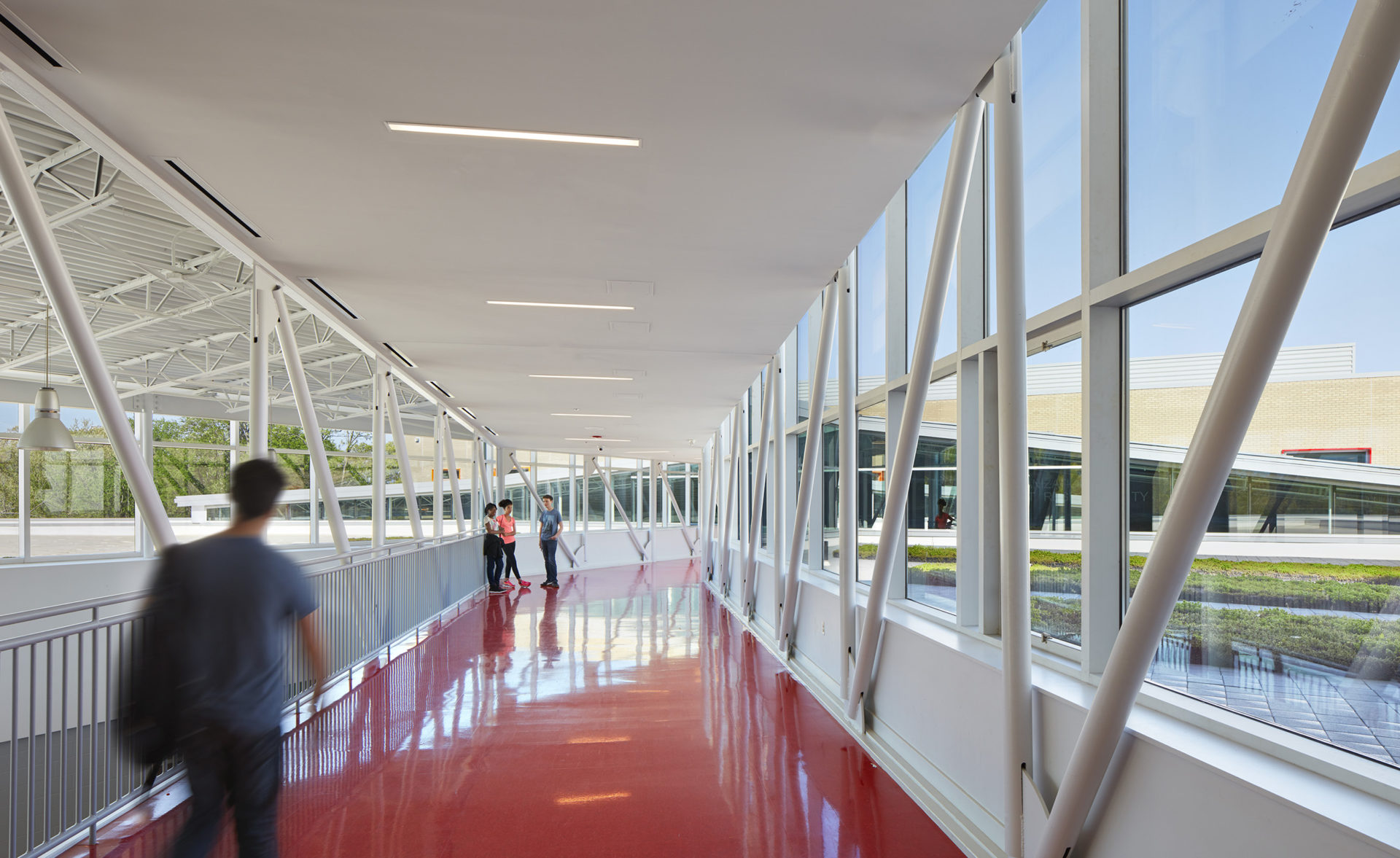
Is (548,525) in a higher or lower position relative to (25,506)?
lower

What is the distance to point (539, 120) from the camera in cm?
358

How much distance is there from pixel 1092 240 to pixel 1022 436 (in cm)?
93

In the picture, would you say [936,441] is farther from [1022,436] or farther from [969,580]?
[1022,436]

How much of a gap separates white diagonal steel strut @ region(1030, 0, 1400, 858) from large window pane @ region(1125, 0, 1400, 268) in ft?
1.51

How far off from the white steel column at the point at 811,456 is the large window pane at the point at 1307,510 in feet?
10.5

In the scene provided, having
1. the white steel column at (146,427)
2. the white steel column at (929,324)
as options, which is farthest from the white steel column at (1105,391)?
the white steel column at (146,427)

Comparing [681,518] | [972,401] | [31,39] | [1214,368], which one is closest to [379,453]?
[31,39]

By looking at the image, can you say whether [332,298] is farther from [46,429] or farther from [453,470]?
[453,470]

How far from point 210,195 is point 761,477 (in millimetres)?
7165

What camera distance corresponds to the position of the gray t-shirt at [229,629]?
2.37 meters

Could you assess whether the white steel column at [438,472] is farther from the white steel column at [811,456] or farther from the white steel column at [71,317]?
the white steel column at [71,317]

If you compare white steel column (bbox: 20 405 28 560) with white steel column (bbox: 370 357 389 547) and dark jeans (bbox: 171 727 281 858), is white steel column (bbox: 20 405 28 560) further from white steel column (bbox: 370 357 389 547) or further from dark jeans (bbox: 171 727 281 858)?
dark jeans (bbox: 171 727 281 858)

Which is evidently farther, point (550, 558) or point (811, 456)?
point (550, 558)

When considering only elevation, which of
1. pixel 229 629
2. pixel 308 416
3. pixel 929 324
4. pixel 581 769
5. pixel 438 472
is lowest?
pixel 581 769
